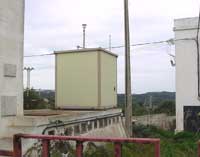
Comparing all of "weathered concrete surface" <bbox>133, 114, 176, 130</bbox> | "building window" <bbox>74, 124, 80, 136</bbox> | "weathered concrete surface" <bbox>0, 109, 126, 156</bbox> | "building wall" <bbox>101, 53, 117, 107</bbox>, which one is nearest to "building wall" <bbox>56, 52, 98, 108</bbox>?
"building wall" <bbox>101, 53, 117, 107</bbox>

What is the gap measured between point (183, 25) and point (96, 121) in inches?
406

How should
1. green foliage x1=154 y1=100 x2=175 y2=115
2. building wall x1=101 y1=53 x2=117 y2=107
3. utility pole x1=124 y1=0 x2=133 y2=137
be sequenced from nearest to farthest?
utility pole x1=124 y1=0 x2=133 y2=137, building wall x1=101 y1=53 x2=117 y2=107, green foliage x1=154 y1=100 x2=175 y2=115

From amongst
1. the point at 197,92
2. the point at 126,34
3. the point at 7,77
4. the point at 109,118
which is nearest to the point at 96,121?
the point at 109,118

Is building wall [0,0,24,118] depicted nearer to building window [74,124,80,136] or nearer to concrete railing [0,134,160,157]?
building window [74,124,80,136]

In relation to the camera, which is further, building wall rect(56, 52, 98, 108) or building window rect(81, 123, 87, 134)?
building wall rect(56, 52, 98, 108)

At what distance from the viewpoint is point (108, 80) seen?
1070cm

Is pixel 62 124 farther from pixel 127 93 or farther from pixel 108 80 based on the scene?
pixel 108 80

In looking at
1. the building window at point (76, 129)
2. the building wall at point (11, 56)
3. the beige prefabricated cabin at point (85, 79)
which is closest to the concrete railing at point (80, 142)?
the building wall at point (11, 56)

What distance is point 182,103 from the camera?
A: 57.6ft

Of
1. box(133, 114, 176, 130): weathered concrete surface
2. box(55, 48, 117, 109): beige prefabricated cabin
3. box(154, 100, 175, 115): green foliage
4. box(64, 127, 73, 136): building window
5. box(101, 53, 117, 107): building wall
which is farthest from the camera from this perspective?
box(154, 100, 175, 115): green foliage

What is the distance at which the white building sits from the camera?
1714cm

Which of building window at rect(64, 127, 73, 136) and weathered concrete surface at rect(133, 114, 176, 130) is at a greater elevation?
building window at rect(64, 127, 73, 136)

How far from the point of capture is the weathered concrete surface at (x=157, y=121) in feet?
69.2

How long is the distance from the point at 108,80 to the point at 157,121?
1242 cm
